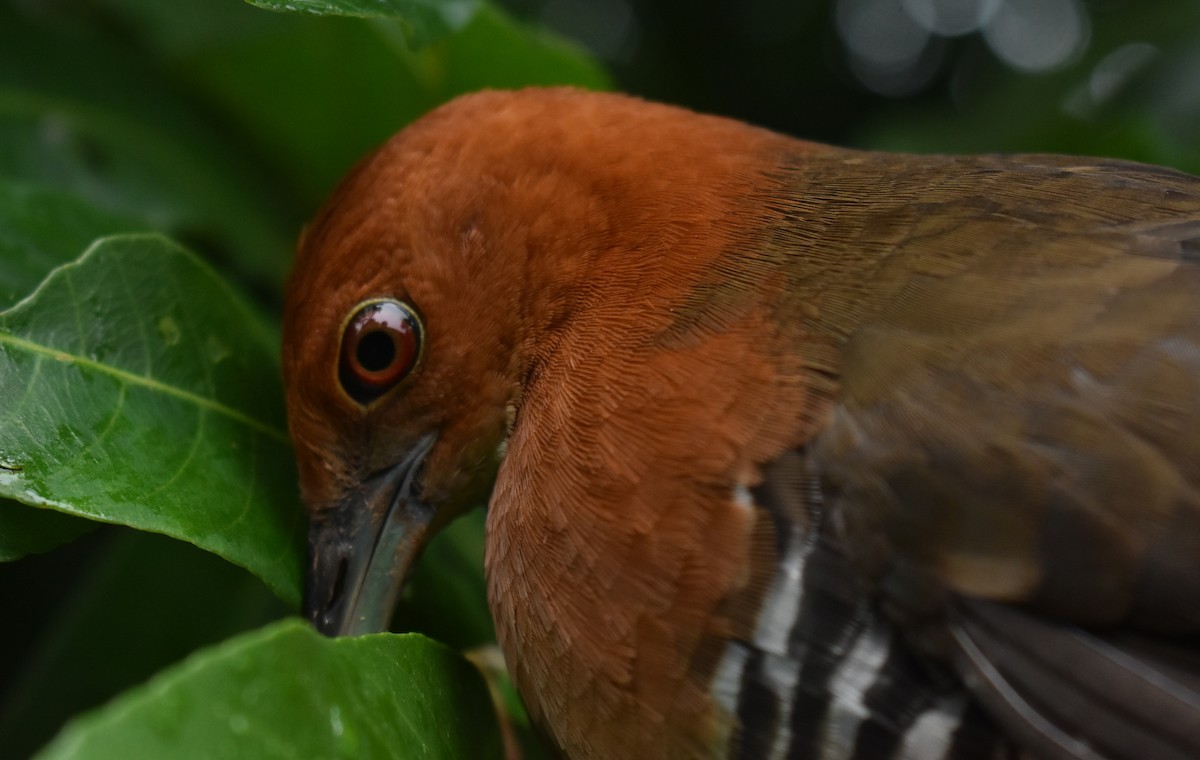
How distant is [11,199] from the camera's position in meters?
2.18

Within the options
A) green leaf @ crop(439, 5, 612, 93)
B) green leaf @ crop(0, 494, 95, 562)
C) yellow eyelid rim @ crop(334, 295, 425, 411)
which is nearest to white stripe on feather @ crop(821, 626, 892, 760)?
yellow eyelid rim @ crop(334, 295, 425, 411)

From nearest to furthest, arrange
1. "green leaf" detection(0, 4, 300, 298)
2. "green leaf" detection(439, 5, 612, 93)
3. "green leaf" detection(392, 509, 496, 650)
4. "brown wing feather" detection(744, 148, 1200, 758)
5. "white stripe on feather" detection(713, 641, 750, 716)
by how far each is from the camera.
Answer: "brown wing feather" detection(744, 148, 1200, 758) < "white stripe on feather" detection(713, 641, 750, 716) < "green leaf" detection(392, 509, 496, 650) < "green leaf" detection(0, 4, 300, 298) < "green leaf" detection(439, 5, 612, 93)

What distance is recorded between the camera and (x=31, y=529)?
1.64 m

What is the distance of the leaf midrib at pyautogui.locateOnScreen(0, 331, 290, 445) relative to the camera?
1697 mm

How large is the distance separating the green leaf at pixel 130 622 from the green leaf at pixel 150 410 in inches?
18.1

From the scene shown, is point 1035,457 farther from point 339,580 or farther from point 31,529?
point 31,529

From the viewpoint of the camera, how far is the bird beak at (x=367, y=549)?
6.60ft

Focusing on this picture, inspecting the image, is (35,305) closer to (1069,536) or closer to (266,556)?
(266,556)

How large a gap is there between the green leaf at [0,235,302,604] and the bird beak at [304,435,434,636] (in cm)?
5

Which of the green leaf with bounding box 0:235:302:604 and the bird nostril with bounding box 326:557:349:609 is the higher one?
the green leaf with bounding box 0:235:302:604

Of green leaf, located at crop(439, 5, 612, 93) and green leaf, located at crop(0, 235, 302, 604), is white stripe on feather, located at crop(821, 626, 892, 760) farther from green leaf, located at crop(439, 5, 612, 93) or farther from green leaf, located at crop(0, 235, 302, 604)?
green leaf, located at crop(439, 5, 612, 93)

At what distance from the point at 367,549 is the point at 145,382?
1.58 ft

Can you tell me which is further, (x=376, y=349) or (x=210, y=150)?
(x=210, y=150)

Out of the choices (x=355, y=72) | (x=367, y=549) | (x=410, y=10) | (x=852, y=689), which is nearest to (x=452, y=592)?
(x=367, y=549)
